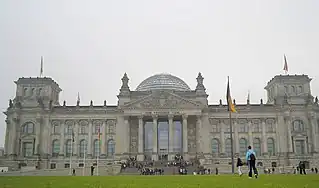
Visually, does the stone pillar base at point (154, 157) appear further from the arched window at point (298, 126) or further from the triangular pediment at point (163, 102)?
the arched window at point (298, 126)

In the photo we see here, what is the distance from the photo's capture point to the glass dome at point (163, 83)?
4343 inches

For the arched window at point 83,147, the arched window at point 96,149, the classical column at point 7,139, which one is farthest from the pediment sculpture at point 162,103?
the classical column at point 7,139

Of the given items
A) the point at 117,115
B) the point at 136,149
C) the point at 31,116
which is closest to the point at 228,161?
the point at 136,149

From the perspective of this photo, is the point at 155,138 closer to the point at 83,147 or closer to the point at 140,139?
the point at 140,139

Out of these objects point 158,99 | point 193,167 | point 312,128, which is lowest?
point 193,167

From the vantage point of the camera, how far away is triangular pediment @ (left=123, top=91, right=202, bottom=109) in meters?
94.1

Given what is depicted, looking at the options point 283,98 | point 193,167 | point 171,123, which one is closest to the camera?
point 193,167

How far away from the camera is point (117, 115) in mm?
97625

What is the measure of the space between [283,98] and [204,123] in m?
21.7

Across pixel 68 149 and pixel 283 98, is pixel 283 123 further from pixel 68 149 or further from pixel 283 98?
pixel 68 149

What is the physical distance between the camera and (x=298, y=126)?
98.9 m

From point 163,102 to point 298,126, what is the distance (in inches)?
1378

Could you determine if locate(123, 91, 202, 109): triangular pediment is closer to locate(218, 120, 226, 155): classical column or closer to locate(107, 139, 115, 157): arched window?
locate(218, 120, 226, 155): classical column

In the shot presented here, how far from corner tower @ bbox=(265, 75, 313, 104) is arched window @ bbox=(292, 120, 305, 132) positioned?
5424mm
